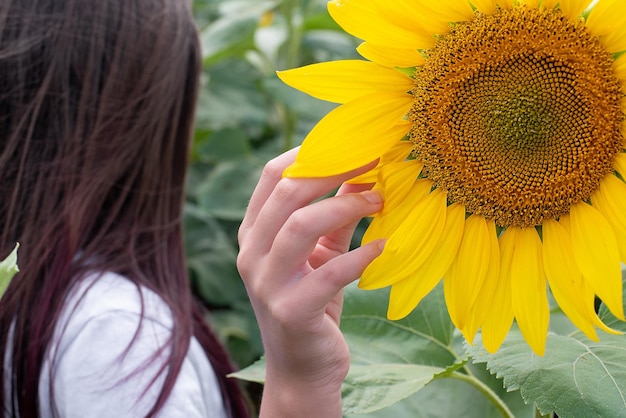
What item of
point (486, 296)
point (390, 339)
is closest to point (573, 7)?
point (486, 296)

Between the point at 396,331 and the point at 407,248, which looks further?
the point at 396,331

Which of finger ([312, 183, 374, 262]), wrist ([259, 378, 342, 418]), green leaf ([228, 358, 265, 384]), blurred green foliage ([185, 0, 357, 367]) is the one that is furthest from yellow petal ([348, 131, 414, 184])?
blurred green foliage ([185, 0, 357, 367])

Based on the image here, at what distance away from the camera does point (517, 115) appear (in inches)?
29.9

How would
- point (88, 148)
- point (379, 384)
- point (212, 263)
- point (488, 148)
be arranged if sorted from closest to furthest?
point (488, 148) < point (379, 384) < point (88, 148) < point (212, 263)

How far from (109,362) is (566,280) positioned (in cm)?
70

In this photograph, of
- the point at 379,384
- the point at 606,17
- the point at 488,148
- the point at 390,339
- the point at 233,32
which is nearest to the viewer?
the point at 606,17

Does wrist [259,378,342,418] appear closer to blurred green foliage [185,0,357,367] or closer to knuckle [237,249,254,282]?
→ knuckle [237,249,254,282]

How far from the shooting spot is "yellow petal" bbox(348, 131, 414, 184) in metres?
0.75

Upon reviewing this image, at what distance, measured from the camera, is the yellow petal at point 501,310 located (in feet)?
2.40

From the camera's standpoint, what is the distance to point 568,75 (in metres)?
0.73

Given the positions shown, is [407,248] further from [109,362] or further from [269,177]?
[109,362]

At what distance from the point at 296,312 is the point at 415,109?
0.70ft

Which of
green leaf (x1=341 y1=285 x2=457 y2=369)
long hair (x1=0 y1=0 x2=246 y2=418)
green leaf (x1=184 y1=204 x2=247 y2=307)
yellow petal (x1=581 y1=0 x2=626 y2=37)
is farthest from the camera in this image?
green leaf (x1=184 y1=204 x2=247 y2=307)

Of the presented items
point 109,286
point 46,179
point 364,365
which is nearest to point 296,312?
point 364,365
